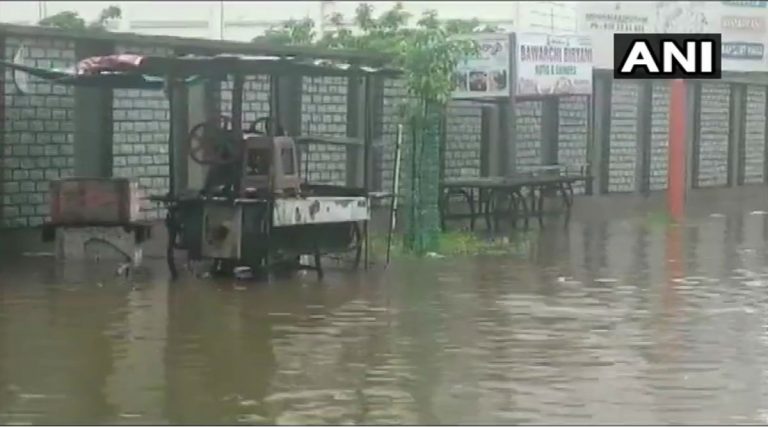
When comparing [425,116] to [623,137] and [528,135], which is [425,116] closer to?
[528,135]

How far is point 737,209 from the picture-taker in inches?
1178

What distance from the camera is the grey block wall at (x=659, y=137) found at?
3297 centimetres

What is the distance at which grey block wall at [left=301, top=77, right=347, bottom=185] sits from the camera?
2342 centimetres

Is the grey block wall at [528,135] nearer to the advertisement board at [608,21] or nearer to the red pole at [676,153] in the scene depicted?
the advertisement board at [608,21]

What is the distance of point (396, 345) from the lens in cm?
1145

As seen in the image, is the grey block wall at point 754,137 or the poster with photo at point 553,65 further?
the grey block wall at point 754,137

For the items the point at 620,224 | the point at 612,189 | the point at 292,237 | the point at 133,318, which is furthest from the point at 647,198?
the point at 133,318

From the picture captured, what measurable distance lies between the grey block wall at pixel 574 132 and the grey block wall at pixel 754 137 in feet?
21.2

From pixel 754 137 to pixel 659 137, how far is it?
4032 mm

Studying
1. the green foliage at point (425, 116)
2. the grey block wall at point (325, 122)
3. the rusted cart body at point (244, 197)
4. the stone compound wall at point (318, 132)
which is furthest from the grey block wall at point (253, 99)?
the rusted cart body at point (244, 197)

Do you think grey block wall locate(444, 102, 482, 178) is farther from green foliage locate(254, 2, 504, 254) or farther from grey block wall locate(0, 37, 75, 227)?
grey block wall locate(0, 37, 75, 227)

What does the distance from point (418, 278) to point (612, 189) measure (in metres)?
15.8

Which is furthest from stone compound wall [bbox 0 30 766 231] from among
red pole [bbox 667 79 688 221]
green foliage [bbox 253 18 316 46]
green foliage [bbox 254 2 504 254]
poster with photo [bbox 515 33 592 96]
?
green foliage [bbox 253 18 316 46]

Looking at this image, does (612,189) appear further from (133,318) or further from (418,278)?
(133,318)
